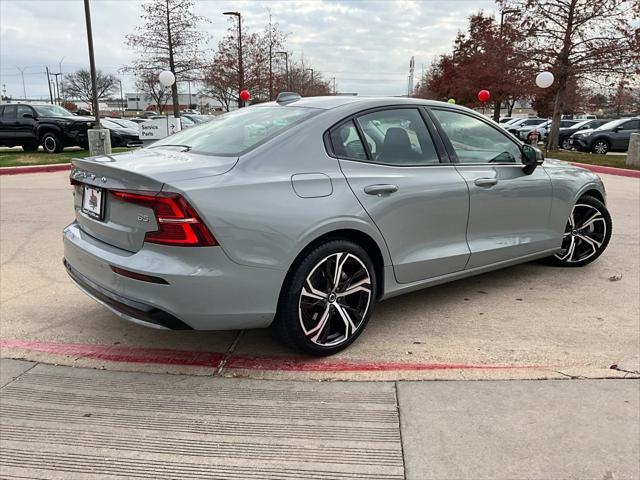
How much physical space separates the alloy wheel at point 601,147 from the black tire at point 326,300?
2101 cm


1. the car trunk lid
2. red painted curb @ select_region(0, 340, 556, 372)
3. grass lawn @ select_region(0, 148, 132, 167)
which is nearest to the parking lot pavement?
red painted curb @ select_region(0, 340, 556, 372)

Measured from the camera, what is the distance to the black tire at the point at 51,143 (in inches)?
677

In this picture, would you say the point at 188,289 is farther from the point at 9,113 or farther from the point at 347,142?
the point at 9,113

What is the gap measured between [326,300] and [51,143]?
16.9 m

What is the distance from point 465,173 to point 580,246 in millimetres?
1962

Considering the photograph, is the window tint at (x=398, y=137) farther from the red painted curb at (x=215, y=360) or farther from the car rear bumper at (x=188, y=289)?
the red painted curb at (x=215, y=360)

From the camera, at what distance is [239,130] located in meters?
Result: 3.67

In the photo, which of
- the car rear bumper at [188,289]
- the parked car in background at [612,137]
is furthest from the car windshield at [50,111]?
the parked car in background at [612,137]

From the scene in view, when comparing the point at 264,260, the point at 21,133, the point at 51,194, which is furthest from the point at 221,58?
the point at 264,260

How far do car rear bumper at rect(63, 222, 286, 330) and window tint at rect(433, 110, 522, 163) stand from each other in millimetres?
1907

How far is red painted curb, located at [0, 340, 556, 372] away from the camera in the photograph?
10.7 feet

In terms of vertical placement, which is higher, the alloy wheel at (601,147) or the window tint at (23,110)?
the window tint at (23,110)

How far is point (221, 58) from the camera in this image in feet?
106

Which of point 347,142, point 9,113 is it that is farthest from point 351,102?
point 9,113
